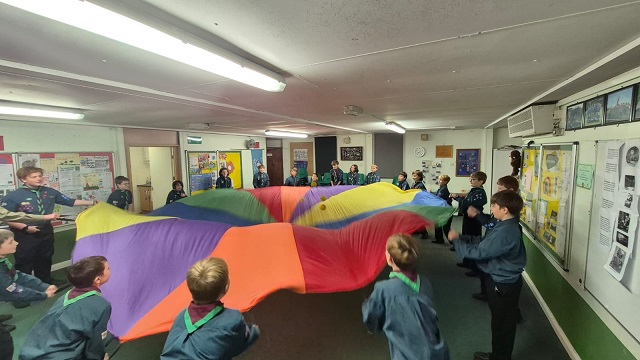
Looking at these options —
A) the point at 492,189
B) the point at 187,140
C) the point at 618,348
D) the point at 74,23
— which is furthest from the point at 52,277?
the point at 492,189

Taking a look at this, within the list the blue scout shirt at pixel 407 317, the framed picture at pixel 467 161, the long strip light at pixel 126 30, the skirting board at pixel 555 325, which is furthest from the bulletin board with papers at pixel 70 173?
the framed picture at pixel 467 161

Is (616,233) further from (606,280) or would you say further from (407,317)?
(407,317)

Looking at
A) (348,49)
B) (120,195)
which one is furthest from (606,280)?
(120,195)

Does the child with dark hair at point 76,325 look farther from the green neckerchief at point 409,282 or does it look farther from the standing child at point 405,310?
the green neckerchief at point 409,282

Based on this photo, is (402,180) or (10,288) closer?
(10,288)

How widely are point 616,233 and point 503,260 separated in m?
0.68

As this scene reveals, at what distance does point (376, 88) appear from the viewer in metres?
2.53

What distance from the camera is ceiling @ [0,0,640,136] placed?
3.63ft

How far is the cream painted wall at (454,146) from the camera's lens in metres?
7.45

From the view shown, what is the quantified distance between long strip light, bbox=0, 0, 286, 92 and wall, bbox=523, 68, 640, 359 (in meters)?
2.55

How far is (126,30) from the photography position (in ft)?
3.73

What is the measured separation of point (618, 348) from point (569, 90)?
2055 millimetres

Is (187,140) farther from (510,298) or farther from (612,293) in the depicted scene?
(612,293)

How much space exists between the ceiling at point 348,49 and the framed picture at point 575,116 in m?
0.15
